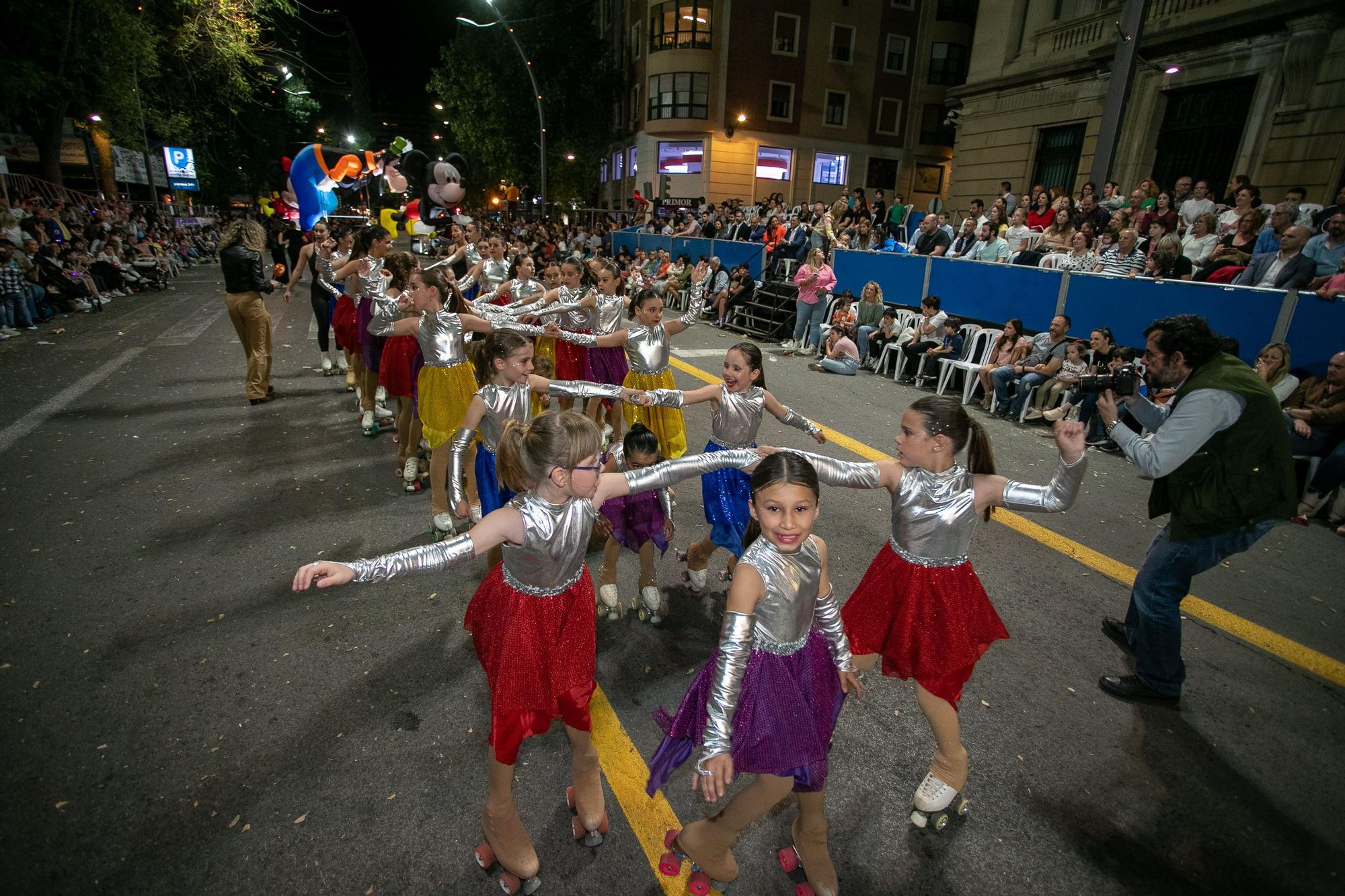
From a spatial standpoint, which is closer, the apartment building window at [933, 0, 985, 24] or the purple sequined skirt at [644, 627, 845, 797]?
the purple sequined skirt at [644, 627, 845, 797]

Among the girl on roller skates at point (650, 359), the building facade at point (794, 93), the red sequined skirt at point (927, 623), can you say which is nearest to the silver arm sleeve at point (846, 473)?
the red sequined skirt at point (927, 623)

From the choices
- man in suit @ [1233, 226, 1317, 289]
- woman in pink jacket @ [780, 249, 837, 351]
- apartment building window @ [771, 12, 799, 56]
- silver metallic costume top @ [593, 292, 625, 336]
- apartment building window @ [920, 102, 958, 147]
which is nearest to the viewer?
silver metallic costume top @ [593, 292, 625, 336]

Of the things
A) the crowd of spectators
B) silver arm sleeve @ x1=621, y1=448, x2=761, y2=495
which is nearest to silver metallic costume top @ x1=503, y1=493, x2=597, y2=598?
silver arm sleeve @ x1=621, y1=448, x2=761, y2=495

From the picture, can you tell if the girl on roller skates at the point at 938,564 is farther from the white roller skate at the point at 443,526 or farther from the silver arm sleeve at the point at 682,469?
the white roller skate at the point at 443,526

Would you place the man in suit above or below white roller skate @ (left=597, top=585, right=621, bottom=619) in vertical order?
above

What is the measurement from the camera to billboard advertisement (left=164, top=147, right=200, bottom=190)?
30.9m

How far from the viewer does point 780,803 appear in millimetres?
2811

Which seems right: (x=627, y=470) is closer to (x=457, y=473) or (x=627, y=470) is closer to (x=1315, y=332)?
(x=457, y=473)

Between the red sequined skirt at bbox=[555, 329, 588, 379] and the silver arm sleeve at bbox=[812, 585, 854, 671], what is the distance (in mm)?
5204

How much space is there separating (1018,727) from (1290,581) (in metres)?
3.11

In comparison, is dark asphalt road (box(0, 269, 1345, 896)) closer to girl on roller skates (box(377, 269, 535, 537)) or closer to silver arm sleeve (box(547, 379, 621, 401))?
girl on roller skates (box(377, 269, 535, 537))

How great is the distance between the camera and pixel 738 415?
400 centimetres

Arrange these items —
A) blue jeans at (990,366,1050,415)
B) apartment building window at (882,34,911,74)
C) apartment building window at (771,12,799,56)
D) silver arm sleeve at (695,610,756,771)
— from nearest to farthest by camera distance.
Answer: silver arm sleeve at (695,610,756,771), blue jeans at (990,366,1050,415), apartment building window at (771,12,799,56), apartment building window at (882,34,911,74)

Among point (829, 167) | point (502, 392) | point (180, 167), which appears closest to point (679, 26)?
point (829, 167)
